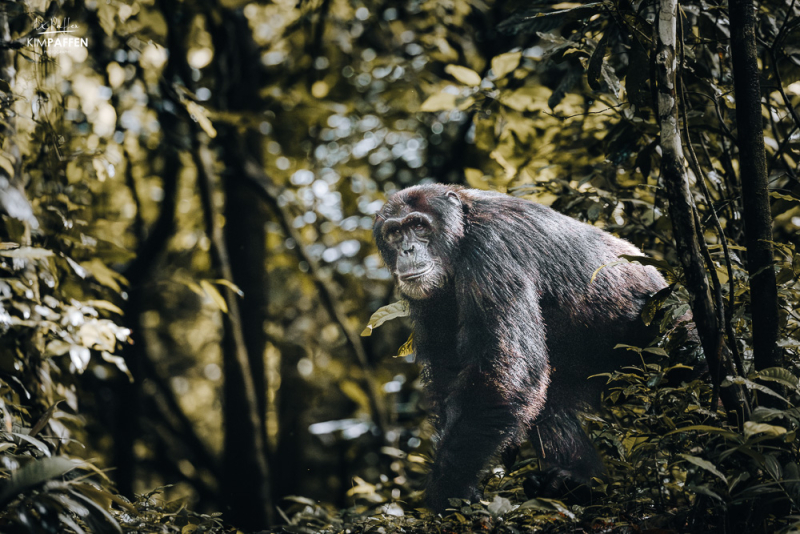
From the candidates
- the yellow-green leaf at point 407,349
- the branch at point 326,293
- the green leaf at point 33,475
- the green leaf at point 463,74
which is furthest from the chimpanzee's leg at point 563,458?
the branch at point 326,293

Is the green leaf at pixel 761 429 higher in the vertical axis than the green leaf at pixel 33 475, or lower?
lower

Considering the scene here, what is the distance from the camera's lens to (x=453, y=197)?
301 cm

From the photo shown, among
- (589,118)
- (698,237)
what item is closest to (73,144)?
(589,118)

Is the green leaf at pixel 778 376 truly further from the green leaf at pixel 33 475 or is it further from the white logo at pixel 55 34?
the white logo at pixel 55 34

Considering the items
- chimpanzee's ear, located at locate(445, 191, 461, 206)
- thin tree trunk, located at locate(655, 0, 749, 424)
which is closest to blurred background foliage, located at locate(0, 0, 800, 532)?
thin tree trunk, located at locate(655, 0, 749, 424)

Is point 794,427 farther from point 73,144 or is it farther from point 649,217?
point 73,144

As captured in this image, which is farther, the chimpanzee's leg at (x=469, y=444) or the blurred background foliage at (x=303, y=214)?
the chimpanzee's leg at (x=469, y=444)

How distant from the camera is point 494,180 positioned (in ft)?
13.8

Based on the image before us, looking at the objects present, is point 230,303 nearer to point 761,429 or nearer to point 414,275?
point 414,275

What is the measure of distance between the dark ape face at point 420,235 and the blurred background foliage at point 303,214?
65cm

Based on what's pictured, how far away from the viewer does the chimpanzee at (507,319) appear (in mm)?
2678

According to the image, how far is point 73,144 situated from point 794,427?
5.91m

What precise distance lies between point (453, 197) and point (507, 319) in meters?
0.69

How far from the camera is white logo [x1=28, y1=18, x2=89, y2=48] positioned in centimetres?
353
